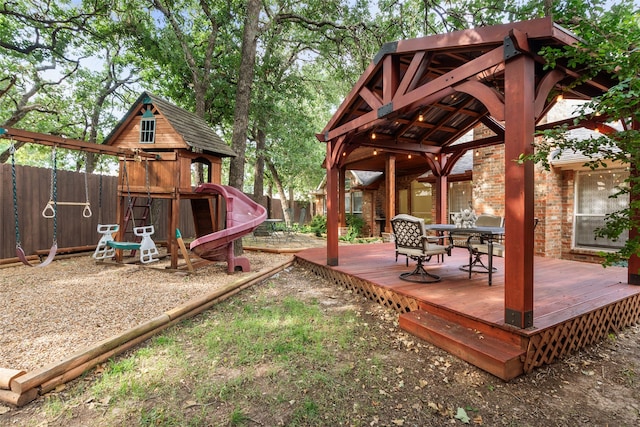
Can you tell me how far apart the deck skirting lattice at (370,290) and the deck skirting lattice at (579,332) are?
134 cm

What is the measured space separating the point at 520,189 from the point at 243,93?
24.7ft

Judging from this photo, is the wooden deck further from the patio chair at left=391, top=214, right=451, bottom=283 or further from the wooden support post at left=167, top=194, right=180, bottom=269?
the wooden support post at left=167, top=194, right=180, bottom=269

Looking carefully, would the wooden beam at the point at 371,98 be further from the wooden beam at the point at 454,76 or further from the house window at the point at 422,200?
the house window at the point at 422,200

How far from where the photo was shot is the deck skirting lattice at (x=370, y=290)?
4.05 metres

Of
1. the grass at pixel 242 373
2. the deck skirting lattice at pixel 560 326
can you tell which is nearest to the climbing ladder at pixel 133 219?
the grass at pixel 242 373

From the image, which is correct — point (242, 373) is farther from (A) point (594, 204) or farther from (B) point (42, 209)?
(A) point (594, 204)

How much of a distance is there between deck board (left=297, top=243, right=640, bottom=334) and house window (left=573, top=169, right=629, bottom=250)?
1.93 metres

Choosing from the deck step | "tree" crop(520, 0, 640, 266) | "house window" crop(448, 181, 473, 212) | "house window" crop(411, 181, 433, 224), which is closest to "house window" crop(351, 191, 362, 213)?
"house window" crop(411, 181, 433, 224)

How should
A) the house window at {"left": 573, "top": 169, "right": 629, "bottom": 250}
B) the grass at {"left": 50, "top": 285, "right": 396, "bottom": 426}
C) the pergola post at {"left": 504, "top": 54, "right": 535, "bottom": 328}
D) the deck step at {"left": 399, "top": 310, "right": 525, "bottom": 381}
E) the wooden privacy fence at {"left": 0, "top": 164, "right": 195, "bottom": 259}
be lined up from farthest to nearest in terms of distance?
1. the house window at {"left": 573, "top": 169, "right": 629, "bottom": 250}
2. the wooden privacy fence at {"left": 0, "top": 164, "right": 195, "bottom": 259}
3. the pergola post at {"left": 504, "top": 54, "right": 535, "bottom": 328}
4. the deck step at {"left": 399, "top": 310, "right": 525, "bottom": 381}
5. the grass at {"left": 50, "top": 285, "right": 396, "bottom": 426}

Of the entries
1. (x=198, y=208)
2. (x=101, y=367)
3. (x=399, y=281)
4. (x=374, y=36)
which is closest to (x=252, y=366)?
(x=101, y=367)

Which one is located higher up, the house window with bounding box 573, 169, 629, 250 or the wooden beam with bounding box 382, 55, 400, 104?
the wooden beam with bounding box 382, 55, 400, 104

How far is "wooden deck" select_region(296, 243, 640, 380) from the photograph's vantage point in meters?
2.72

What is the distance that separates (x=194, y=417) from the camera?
2117mm

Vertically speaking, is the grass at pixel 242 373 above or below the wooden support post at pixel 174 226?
below
